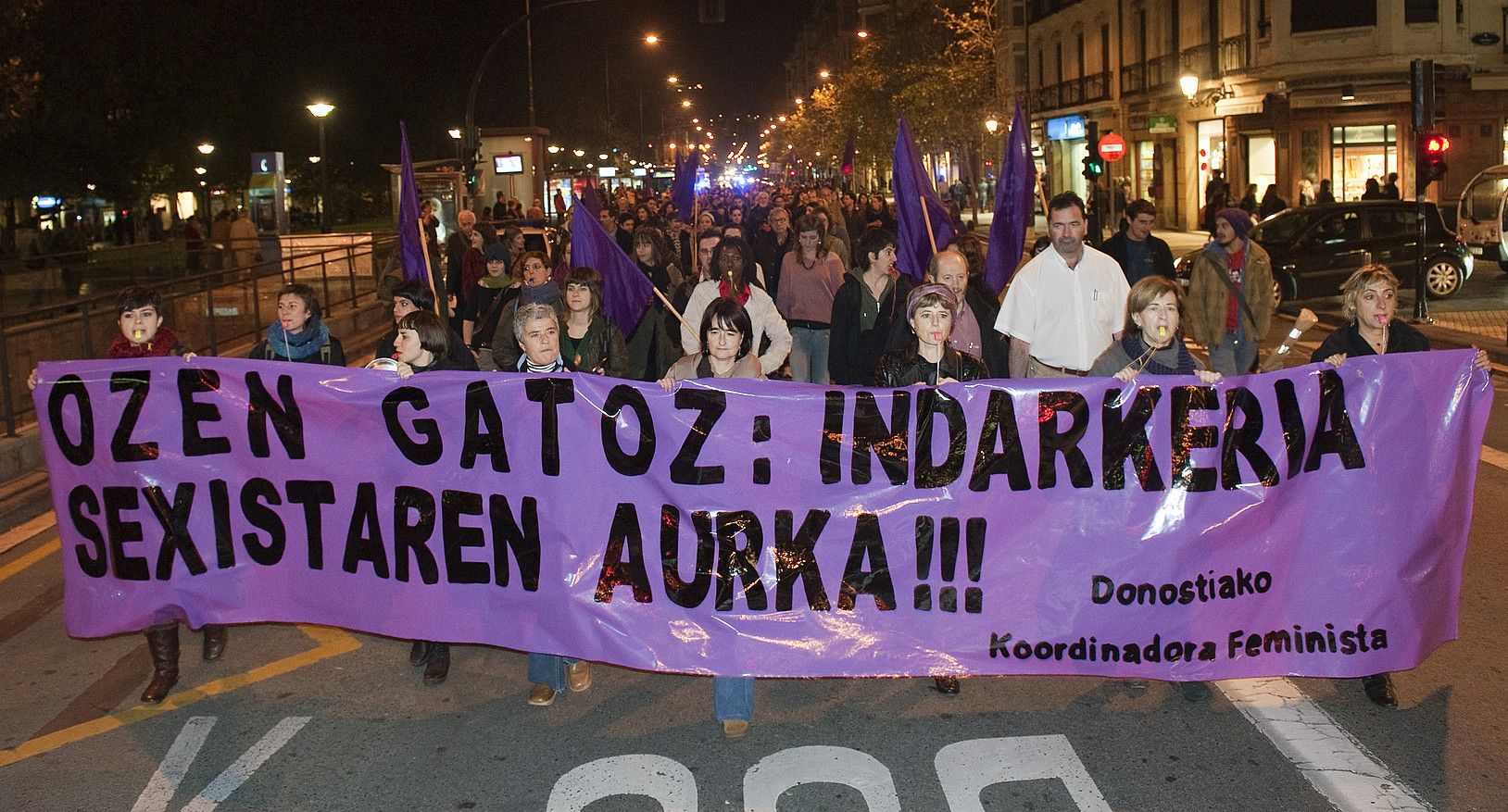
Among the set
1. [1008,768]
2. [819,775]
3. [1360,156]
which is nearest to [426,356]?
[819,775]

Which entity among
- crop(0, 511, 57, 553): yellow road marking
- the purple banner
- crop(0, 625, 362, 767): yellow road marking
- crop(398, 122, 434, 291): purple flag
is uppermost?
crop(398, 122, 434, 291): purple flag

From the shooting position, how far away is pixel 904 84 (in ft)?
184

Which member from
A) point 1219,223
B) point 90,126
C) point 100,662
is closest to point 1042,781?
point 100,662

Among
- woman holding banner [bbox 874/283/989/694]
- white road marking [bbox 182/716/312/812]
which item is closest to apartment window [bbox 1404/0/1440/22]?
woman holding banner [bbox 874/283/989/694]

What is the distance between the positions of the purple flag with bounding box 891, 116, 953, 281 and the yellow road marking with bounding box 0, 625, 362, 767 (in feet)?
15.0

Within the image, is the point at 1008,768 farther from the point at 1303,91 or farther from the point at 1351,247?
the point at 1303,91

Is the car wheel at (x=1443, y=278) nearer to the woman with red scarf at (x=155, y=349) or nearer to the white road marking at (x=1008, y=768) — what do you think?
the white road marking at (x=1008, y=768)

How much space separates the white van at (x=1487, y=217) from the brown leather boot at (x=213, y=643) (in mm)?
20495

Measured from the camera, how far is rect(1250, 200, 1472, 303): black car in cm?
2033

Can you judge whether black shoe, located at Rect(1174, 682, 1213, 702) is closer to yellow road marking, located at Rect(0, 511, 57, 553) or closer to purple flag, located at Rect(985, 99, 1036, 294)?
purple flag, located at Rect(985, 99, 1036, 294)

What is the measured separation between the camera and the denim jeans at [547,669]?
5832 millimetres

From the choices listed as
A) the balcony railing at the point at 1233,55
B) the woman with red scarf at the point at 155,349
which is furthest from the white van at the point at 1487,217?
the woman with red scarf at the point at 155,349

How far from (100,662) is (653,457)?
9.42ft

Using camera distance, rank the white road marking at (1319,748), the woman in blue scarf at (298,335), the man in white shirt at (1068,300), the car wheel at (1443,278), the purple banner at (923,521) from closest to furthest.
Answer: the white road marking at (1319,748) < the purple banner at (923,521) < the woman in blue scarf at (298,335) < the man in white shirt at (1068,300) < the car wheel at (1443,278)
